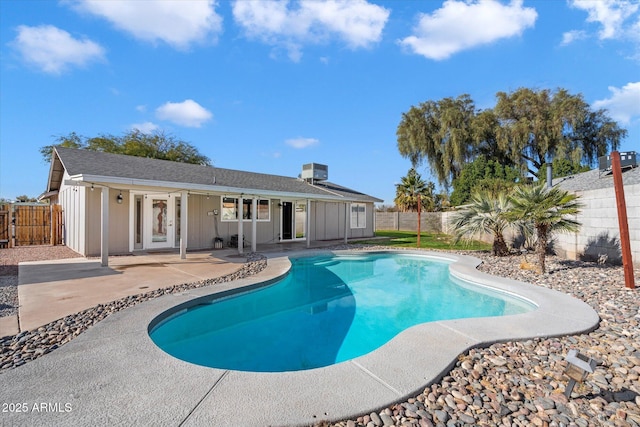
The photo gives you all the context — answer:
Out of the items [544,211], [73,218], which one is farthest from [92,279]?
[544,211]

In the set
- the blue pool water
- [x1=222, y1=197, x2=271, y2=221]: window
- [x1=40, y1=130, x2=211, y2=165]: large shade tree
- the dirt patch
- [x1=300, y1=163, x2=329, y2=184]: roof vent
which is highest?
[x1=40, y1=130, x2=211, y2=165]: large shade tree

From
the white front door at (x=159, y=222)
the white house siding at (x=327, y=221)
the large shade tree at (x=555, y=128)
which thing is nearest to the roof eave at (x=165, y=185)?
the white front door at (x=159, y=222)

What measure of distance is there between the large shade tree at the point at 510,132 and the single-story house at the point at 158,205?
13669 mm

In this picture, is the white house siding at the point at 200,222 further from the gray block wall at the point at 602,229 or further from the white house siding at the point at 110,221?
the gray block wall at the point at 602,229

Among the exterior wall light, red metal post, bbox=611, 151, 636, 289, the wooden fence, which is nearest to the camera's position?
the exterior wall light

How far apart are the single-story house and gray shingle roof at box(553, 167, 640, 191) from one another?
10194 millimetres

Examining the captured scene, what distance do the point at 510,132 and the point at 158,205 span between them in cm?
2493

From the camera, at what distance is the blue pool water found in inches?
159

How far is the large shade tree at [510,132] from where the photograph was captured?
2309 cm

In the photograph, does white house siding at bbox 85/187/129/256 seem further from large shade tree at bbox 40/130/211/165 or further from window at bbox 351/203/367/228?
large shade tree at bbox 40/130/211/165

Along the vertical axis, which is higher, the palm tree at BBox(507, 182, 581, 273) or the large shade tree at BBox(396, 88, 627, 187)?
the large shade tree at BBox(396, 88, 627, 187)

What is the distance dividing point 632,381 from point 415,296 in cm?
443

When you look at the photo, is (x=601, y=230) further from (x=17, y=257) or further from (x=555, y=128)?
(x=555, y=128)

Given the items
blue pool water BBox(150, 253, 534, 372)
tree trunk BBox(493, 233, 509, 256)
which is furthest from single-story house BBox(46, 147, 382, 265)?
tree trunk BBox(493, 233, 509, 256)
